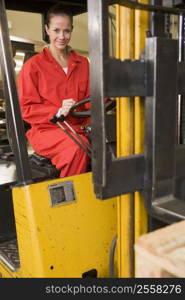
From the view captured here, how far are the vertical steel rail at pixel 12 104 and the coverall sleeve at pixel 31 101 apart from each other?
22.4 inches

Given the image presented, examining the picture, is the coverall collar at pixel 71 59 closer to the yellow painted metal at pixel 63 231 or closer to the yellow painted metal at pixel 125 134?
the yellow painted metal at pixel 63 231

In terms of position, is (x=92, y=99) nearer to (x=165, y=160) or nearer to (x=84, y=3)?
(x=165, y=160)

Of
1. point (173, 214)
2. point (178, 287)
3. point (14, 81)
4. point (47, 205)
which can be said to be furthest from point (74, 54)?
point (178, 287)

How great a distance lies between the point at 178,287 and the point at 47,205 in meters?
0.84

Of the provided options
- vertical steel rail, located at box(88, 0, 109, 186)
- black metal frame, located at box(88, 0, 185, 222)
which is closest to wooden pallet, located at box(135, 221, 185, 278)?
black metal frame, located at box(88, 0, 185, 222)

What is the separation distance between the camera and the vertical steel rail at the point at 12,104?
1.47 m

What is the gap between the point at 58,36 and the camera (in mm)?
2227

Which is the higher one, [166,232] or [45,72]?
[45,72]

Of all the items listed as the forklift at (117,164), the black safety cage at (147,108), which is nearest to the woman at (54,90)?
the forklift at (117,164)

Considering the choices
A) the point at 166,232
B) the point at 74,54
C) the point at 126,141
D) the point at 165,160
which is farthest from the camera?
the point at 74,54

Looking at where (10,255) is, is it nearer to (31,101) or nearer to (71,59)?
(31,101)

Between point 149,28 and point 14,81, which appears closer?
point 149,28

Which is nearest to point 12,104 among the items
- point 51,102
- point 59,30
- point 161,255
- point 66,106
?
point 66,106

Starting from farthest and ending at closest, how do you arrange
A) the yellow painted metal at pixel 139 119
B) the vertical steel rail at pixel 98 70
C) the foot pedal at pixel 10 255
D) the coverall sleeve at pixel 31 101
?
the coverall sleeve at pixel 31 101, the foot pedal at pixel 10 255, the yellow painted metal at pixel 139 119, the vertical steel rail at pixel 98 70
